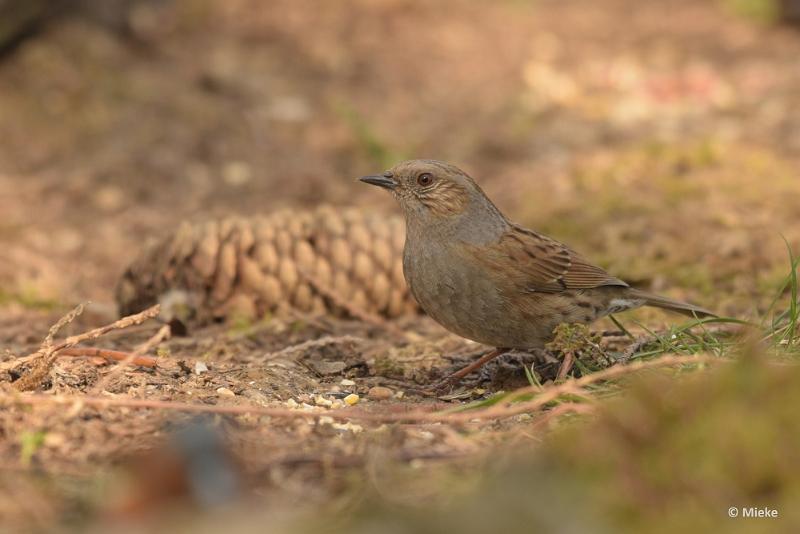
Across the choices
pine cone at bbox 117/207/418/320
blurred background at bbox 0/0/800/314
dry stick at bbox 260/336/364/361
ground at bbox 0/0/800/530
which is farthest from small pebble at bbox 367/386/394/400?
blurred background at bbox 0/0/800/314

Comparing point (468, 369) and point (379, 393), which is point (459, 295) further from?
point (379, 393)

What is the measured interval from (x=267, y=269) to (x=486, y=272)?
5.43ft

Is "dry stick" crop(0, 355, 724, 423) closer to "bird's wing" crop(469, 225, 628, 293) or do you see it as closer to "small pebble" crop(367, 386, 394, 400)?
"small pebble" crop(367, 386, 394, 400)

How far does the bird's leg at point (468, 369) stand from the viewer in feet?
15.5

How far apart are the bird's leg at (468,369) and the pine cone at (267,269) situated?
1.18 meters

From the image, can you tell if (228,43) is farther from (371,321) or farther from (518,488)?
(518,488)

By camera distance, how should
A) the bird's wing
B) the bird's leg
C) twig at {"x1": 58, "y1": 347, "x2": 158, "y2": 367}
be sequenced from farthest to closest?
the bird's wing < the bird's leg < twig at {"x1": 58, "y1": 347, "x2": 158, "y2": 367}

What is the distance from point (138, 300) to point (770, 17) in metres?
9.04

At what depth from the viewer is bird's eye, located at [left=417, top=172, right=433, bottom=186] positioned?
5387 millimetres

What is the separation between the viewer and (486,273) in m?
4.91

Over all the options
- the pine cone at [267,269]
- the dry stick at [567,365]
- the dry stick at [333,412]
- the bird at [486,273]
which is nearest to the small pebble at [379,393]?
the bird at [486,273]

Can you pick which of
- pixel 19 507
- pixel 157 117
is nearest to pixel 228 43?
pixel 157 117

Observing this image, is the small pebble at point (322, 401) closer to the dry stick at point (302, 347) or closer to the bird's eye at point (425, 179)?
the dry stick at point (302, 347)

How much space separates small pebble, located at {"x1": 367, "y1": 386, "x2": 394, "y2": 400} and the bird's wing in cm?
80
